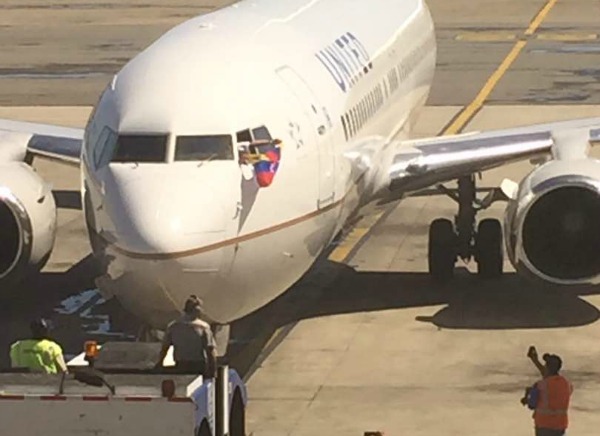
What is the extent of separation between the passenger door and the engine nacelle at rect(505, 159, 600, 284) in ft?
9.97

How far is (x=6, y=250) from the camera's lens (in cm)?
2473

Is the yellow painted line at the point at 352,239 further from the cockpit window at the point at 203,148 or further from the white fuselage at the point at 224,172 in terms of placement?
the cockpit window at the point at 203,148

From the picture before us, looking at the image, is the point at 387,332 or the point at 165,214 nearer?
the point at 165,214

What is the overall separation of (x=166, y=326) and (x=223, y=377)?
1682mm

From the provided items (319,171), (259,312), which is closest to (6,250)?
(259,312)

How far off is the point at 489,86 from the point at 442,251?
21221mm

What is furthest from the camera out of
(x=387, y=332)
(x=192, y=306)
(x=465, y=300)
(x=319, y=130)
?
(x=465, y=300)

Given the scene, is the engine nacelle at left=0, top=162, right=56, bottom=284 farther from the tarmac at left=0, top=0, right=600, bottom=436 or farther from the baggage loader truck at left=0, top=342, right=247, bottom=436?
the baggage loader truck at left=0, top=342, right=247, bottom=436

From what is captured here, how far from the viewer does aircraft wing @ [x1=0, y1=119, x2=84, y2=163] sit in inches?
1072

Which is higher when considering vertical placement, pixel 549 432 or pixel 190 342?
pixel 190 342

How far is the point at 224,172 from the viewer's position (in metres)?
20.0

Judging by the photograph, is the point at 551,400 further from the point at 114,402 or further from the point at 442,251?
the point at 442,251

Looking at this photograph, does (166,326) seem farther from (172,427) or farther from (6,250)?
→ (6,250)

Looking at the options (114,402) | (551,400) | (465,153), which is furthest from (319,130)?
(114,402)
